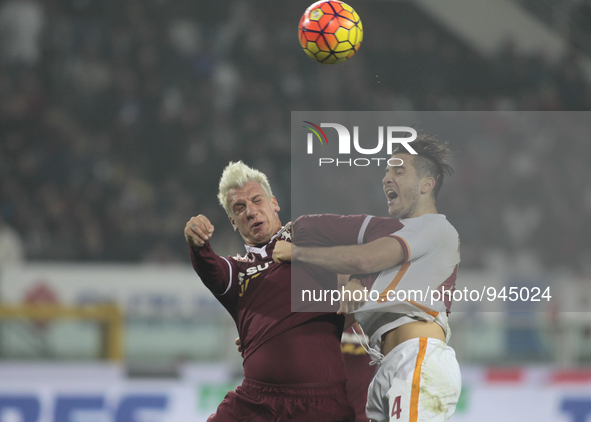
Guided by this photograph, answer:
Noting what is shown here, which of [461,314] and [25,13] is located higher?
Answer: [25,13]

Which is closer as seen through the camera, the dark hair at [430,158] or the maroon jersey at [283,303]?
the maroon jersey at [283,303]

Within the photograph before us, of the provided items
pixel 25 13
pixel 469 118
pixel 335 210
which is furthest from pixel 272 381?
pixel 25 13

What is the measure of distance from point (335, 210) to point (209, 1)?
33.4ft

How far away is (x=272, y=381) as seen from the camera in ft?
11.3

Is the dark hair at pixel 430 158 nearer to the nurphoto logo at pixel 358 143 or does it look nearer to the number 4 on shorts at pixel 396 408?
the nurphoto logo at pixel 358 143

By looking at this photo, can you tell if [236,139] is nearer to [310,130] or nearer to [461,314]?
[461,314]

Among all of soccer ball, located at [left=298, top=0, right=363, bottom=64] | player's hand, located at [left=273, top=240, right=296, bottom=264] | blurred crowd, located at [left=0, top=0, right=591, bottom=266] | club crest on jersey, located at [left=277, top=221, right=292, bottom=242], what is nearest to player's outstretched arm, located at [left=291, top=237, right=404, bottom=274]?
player's hand, located at [left=273, top=240, right=296, bottom=264]

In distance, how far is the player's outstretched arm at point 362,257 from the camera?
11.1 ft

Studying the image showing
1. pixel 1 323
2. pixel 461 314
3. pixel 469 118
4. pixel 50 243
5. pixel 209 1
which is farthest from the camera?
pixel 209 1

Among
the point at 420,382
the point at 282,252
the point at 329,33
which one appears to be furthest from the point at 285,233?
the point at 329,33

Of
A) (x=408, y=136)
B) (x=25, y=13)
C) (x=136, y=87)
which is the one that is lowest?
(x=408, y=136)

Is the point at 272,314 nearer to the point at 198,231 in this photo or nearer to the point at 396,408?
the point at 198,231

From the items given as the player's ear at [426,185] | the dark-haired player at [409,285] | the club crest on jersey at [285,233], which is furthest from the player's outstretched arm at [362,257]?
the player's ear at [426,185]

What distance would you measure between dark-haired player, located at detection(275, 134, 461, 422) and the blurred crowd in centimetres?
599
